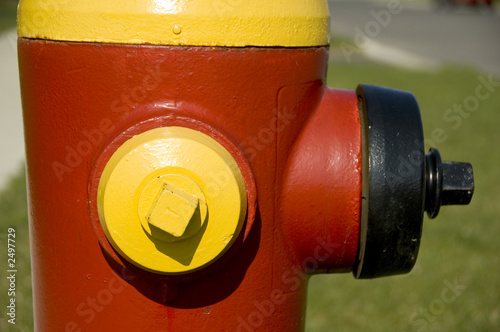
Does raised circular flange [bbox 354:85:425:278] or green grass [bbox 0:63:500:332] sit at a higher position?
raised circular flange [bbox 354:85:425:278]

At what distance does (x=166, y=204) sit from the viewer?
3.37 feet

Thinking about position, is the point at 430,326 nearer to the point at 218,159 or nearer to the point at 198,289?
the point at 198,289

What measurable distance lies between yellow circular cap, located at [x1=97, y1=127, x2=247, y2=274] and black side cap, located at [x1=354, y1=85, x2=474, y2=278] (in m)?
0.28

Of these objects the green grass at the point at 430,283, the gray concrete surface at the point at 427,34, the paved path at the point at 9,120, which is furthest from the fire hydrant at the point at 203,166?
the gray concrete surface at the point at 427,34

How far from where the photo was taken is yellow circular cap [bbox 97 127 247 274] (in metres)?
1.05

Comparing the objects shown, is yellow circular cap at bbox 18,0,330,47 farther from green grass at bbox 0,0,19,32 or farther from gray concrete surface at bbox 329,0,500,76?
gray concrete surface at bbox 329,0,500,76

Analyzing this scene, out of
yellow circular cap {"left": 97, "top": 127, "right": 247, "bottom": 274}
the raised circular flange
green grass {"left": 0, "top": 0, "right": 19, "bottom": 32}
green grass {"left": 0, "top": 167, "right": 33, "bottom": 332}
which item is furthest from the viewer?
green grass {"left": 0, "top": 0, "right": 19, "bottom": 32}

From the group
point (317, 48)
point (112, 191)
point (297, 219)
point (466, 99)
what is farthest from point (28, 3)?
point (466, 99)

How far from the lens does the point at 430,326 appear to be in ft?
8.88

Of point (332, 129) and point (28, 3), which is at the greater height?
point (28, 3)

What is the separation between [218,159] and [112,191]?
7.8 inches

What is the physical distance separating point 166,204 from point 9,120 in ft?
15.3

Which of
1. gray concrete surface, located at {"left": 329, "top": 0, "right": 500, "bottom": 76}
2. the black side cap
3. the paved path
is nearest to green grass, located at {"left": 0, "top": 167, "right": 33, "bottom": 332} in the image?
the paved path

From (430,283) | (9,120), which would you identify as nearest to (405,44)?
(9,120)
